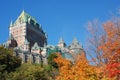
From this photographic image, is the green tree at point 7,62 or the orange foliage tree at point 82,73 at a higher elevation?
the green tree at point 7,62

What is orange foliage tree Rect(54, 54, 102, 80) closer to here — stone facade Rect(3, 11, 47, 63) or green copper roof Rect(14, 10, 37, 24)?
stone facade Rect(3, 11, 47, 63)

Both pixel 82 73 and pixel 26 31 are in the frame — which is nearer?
pixel 82 73

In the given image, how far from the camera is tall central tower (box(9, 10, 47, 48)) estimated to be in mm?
125312

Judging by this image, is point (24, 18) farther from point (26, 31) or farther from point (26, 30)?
point (26, 31)

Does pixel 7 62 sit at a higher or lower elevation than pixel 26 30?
lower

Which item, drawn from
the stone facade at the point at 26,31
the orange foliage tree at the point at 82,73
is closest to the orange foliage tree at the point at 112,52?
the orange foliage tree at the point at 82,73

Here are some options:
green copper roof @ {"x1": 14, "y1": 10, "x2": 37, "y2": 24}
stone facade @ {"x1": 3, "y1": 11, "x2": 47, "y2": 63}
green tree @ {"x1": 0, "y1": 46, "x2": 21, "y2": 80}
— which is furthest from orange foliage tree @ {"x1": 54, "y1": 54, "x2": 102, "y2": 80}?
green copper roof @ {"x1": 14, "y1": 10, "x2": 37, "y2": 24}

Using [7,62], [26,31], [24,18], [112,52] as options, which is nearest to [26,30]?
[26,31]

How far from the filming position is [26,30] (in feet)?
413

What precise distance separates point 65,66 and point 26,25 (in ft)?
323

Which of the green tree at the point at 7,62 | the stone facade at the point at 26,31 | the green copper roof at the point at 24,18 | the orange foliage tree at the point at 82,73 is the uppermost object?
the green copper roof at the point at 24,18

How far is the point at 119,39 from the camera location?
29.7m

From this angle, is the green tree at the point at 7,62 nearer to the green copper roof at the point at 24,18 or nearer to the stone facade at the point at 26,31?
the stone facade at the point at 26,31

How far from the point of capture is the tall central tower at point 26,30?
411 ft
